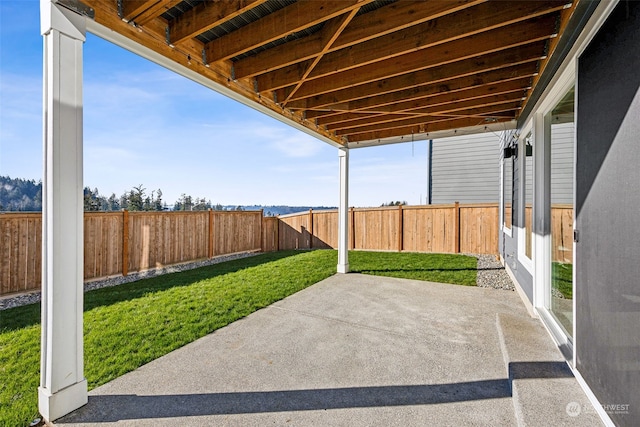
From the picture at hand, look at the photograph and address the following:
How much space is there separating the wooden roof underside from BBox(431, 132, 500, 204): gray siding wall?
22.5 feet

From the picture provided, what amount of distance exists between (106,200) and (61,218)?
13727mm

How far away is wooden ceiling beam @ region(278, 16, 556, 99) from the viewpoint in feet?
7.79

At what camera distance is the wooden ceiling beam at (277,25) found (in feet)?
6.97

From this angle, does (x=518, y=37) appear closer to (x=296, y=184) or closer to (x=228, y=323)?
(x=228, y=323)

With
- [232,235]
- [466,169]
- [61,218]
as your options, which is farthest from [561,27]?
[466,169]

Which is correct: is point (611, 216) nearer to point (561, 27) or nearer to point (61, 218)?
point (561, 27)

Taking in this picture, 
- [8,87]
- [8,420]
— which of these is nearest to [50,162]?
[8,420]

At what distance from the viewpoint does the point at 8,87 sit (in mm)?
4918

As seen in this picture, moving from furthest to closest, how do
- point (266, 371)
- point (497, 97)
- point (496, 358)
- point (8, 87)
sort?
point (8, 87)
point (497, 97)
point (496, 358)
point (266, 371)

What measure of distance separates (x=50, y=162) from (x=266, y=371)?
6.78ft

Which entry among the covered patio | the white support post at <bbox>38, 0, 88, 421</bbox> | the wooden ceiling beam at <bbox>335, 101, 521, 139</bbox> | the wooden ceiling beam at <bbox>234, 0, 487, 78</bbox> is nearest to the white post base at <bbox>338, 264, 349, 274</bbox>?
the covered patio

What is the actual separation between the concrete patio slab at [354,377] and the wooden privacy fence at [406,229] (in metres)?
5.08

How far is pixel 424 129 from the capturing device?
5035 mm

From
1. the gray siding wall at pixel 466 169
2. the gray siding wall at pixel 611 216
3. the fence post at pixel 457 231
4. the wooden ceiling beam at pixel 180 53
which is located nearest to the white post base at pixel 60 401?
the wooden ceiling beam at pixel 180 53
